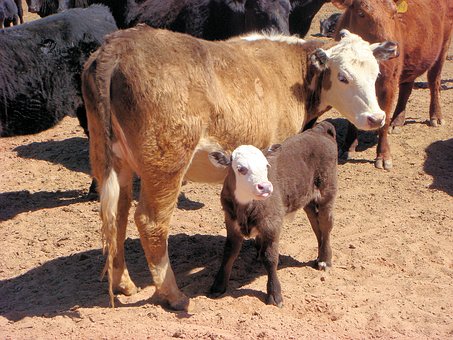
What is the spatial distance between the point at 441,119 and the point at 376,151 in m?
1.79

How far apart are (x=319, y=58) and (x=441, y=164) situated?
346cm

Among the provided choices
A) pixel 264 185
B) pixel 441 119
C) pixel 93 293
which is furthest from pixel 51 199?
pixel 441 119

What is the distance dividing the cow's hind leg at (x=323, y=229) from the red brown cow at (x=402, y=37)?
2881 millimetres

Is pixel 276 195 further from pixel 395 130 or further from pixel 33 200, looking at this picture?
pixel 395 130

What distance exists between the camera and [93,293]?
5.37 m

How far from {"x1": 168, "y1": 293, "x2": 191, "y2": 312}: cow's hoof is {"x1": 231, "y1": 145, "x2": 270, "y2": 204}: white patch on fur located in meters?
0.90

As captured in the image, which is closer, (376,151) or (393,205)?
(393,205)

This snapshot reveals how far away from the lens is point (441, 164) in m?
8.35

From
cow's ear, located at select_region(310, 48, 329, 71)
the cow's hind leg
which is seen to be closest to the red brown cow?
cow's ear, located at select_region(310, 48, 329, 71)

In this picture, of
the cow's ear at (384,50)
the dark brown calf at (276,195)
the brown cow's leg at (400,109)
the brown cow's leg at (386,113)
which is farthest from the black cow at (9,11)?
the dark brown calf at (276,195)

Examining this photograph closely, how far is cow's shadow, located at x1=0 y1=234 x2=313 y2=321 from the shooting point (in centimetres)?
516

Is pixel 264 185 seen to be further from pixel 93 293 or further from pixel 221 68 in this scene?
pixel 93 293

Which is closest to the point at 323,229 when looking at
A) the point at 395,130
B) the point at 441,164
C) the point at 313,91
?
the point at 313,91

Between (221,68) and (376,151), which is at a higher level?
(221,68)
